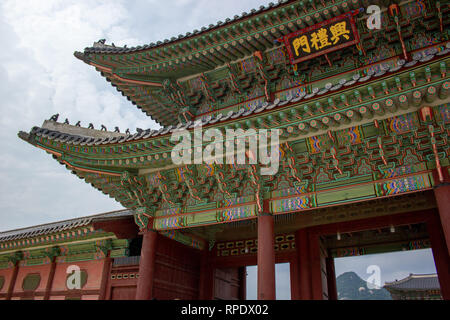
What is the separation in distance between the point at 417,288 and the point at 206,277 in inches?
687

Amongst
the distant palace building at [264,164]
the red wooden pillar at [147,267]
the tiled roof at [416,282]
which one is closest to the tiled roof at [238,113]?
the distant palace building at [264,164]

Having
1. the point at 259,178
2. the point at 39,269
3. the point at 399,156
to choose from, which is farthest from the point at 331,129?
the point at 39,269

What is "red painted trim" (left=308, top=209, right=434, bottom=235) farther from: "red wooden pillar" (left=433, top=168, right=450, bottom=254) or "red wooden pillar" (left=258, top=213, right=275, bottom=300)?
"red wooden pillar" (left=258, top=213, right=275, bottom=300)

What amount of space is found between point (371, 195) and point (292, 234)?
12.7 feet

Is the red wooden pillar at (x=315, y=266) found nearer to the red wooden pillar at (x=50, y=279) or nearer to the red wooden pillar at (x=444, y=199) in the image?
the red wooden pillar at (x=444, y=199)

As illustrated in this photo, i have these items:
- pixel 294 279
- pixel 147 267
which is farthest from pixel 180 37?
pixel 294 279

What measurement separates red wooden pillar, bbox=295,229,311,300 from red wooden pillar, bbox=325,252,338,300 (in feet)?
7.10

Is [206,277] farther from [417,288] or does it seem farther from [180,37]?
[417,288]

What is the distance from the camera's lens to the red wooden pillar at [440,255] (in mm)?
8047

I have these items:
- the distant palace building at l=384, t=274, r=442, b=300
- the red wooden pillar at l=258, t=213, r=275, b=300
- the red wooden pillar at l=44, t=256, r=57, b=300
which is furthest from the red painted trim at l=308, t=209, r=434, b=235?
the distant palace building at l=384, t=274, r=442, b=300

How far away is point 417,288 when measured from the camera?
21594 mm

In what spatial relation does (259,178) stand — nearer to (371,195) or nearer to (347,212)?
(371,195)

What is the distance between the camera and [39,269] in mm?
13297

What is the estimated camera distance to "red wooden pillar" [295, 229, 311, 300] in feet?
30.9
